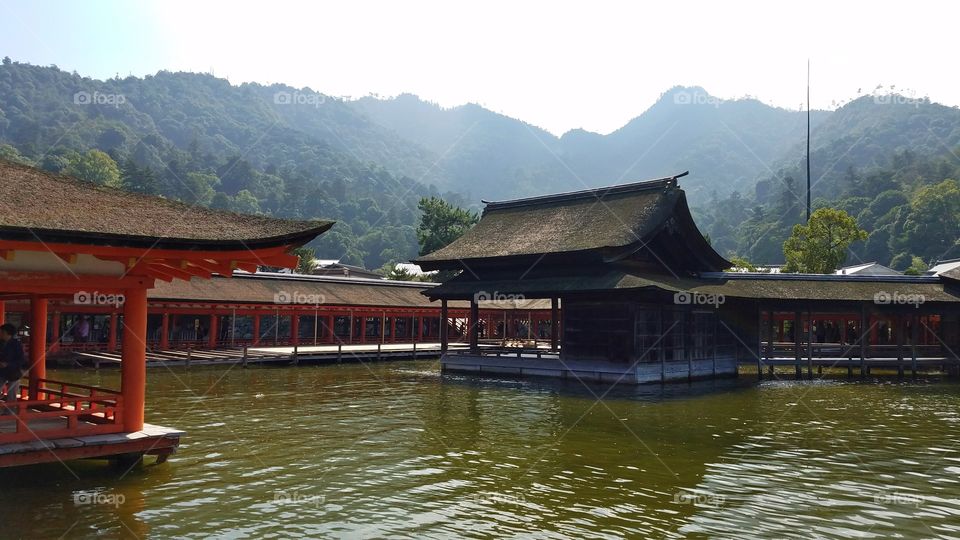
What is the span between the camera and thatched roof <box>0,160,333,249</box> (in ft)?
38.7

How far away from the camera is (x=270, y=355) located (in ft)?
130

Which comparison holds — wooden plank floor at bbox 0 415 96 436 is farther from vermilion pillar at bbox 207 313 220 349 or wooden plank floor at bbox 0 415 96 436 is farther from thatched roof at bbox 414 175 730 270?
vermilion pillar at bbox 207 313 220 349

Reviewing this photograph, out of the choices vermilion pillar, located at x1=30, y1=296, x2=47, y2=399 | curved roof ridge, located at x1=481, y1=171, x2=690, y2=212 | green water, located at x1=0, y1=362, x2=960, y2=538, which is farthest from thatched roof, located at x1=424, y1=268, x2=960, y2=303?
vermilion pillar, located at x1=30, y1=296, x2=47, y2=399

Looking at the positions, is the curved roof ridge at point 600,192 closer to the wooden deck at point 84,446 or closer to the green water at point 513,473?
the green water at point 513,473

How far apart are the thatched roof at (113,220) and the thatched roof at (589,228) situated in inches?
855

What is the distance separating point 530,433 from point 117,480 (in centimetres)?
1021

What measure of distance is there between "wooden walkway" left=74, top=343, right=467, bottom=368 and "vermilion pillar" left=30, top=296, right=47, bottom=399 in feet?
62.5

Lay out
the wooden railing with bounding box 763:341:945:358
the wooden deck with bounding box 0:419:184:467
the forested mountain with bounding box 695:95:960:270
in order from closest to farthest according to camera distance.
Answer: the wooden deck with bounding box 0:419:184:467 < the wooden railing with bounding box 763:341:945:358 < the forested mountain with bounding box 695:95:960:270

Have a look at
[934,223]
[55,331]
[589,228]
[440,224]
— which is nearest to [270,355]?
[55,331]

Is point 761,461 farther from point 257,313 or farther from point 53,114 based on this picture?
point 53,114

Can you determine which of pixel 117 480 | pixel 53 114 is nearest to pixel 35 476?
pixel 117 480

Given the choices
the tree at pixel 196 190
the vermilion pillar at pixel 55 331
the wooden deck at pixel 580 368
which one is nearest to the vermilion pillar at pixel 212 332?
the vermilion pillar at pixel 55 331

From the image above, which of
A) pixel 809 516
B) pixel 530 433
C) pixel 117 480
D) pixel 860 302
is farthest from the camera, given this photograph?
pixel 860 302

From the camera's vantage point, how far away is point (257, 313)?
1758 inches
